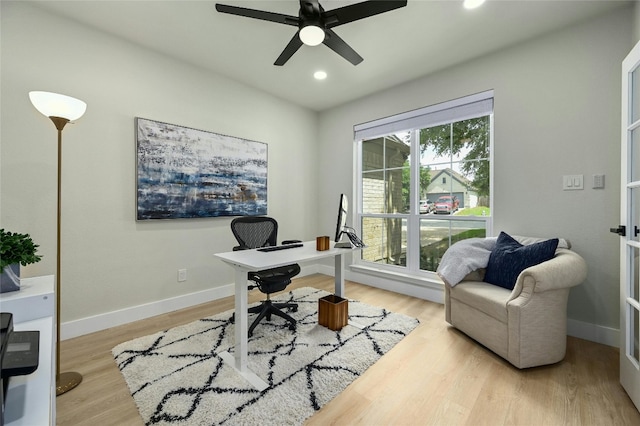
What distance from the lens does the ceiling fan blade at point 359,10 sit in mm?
1663

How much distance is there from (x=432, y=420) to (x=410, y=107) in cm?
315

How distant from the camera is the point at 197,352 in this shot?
206 cm

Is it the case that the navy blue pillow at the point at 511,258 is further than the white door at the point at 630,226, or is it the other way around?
the navy blue pillow at the point at 511,258

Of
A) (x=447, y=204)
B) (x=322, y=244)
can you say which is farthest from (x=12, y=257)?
(x=447, y=204)

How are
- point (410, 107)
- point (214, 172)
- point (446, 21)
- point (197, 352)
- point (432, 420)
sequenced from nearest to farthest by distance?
point (432, 420), point (197, 352), point (446, 21), point (214, 172), point (410, 107)

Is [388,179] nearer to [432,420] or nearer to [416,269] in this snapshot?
[416,269]

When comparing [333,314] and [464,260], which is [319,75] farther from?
[333,314]

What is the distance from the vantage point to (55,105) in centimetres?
175

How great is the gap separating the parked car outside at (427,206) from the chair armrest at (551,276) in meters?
1.50

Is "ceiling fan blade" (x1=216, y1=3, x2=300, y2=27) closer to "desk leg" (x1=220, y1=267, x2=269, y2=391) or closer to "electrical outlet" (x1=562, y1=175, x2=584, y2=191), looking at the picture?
"desk leg" (x1=220, y1=267, x2=269, y2=391)

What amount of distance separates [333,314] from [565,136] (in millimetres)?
2567

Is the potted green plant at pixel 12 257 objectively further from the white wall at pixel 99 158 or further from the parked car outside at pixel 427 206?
the parked car outside at pixel 427 206

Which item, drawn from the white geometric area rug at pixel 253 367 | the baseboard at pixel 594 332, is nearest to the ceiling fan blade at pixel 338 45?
the white geometric area rug at pixel 253 367

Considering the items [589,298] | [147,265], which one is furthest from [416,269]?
[147,265]
